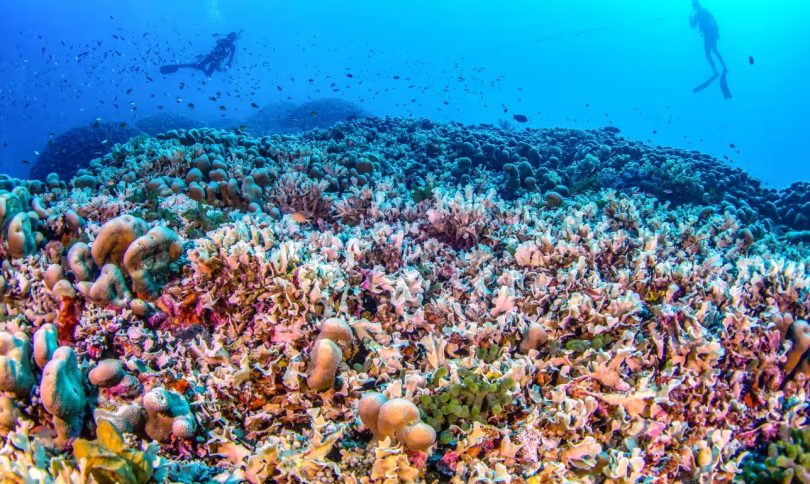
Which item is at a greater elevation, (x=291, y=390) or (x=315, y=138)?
(x=315, y=138)

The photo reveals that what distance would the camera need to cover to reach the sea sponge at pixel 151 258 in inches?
138

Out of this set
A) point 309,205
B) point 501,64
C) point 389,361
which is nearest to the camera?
point 389,361

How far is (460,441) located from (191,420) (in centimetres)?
156

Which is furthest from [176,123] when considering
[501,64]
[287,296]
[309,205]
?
[501,64]

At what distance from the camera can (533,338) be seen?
3082 mm

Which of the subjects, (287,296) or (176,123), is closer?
(287,296)

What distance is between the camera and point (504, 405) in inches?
101

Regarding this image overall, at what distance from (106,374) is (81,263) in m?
1.45

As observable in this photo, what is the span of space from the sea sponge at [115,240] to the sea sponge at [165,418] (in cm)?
183

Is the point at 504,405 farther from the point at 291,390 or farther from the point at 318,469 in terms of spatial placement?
the point at 291,390

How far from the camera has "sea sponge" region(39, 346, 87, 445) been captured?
2.28m

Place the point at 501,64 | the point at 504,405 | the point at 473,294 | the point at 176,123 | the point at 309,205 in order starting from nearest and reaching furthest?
the point at 504,405 → the point at 473,294 → the point at 309,205 → the point at 176,123 → the point at 501,64

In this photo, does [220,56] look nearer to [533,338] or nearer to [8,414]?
[8,414]

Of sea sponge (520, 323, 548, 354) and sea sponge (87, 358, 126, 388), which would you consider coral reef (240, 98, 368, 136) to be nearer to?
sea sponge (520, 323, 548, 354)
